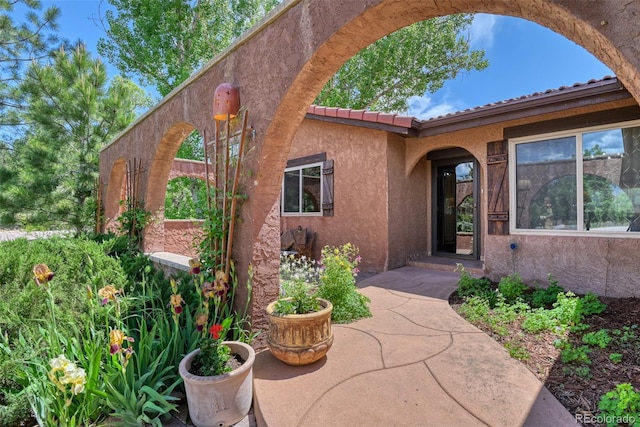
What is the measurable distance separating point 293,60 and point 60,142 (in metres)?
10.9

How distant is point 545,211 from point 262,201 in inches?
184

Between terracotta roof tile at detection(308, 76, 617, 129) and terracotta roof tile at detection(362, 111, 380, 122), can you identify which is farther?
terracotta roof tile at detection(362, 111, 380, 122)

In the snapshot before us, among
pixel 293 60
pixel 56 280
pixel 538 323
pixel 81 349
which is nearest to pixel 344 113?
pixel 293 60

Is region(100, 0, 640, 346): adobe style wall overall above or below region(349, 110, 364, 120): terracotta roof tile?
below

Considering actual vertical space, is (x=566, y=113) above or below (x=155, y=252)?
above

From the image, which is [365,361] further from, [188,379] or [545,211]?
[545,211]

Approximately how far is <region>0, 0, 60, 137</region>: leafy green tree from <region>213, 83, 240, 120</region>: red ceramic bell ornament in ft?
36.9

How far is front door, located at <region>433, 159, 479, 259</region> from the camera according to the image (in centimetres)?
722

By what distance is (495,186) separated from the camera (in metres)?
5.38

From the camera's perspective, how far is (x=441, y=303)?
4230 millimetres

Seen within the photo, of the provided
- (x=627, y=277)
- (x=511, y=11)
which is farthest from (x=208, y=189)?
(x=627, y=277)

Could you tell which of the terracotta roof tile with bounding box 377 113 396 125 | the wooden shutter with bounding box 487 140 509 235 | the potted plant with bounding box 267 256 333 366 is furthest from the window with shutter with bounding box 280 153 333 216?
the potted plant with bounding box 267 256 333 366

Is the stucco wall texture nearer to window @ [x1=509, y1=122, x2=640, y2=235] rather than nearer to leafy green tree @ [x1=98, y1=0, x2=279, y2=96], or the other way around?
window @ [x1=509, y1=122, x2=640, y2=235]

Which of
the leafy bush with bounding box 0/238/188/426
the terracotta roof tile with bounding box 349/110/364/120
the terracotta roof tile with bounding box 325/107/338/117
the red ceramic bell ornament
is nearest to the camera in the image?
the leafy bush with bounding box 0/238/188/426
